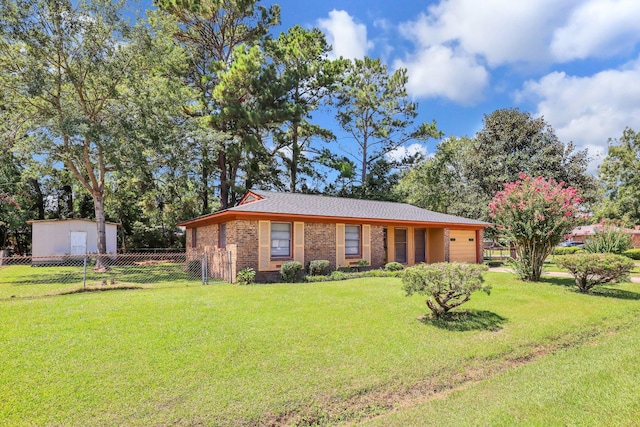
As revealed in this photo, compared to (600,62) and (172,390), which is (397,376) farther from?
(600,62)

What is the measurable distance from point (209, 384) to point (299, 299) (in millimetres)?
4783

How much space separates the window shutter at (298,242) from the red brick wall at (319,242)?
0.61ft

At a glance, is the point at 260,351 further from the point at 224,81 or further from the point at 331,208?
the point at 224,81

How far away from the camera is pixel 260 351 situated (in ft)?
16.6

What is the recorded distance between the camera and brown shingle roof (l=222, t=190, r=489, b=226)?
1326 cm

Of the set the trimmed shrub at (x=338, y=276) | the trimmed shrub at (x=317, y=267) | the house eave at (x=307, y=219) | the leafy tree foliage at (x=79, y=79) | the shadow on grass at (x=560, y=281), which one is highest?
the leafy tree foliage at (x=79, y=79)

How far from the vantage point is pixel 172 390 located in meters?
3.86

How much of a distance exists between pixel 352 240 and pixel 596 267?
8.54 m

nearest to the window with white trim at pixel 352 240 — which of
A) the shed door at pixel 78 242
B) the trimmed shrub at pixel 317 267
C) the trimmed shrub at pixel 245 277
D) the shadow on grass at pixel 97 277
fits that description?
the trimmed shrub at pixel 317 267

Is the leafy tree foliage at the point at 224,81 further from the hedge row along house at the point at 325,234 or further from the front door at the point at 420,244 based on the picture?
the front door at the point at 420,244

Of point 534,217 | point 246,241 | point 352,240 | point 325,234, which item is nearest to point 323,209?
point 325,234

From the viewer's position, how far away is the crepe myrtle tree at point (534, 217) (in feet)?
35.2

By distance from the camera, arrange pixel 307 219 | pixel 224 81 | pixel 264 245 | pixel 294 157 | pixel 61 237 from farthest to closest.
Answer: pixel 294 157 → pixel 224 81 → pixel 61 237 → pixel 307 219 → pixel 264 245

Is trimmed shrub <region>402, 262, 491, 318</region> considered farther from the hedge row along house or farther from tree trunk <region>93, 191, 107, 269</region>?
tree trunk <region>93, 191, 107, 269</region>
